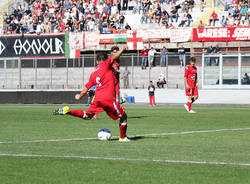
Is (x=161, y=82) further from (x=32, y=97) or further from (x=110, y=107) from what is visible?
(x=110, y=107)

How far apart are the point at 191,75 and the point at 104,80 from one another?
12205 mm

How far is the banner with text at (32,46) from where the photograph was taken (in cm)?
4478

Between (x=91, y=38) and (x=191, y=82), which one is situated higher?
(x=91, y=38)

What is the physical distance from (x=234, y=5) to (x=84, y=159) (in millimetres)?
33473

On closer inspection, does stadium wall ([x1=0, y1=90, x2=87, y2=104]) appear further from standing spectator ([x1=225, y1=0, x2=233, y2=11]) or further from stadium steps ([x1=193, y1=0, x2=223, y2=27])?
standing spectator ([x1=225, y1=0, x2=233, y2=11])

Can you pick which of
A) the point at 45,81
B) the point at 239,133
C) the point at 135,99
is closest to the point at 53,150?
the point at 239,133

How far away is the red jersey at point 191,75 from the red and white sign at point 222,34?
15186 millimetres

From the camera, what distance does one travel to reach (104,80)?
11.4 m

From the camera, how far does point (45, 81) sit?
40.0 meters

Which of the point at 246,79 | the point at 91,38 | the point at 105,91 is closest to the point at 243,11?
the point at 246,79

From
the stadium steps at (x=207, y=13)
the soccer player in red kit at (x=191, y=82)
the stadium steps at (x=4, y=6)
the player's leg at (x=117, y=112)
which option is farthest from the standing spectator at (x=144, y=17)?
the player's leg at (x=117, y=112)

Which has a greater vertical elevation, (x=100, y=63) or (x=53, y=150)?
(x=100, y=63)

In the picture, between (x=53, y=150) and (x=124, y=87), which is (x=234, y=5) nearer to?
(x=124, y=87)

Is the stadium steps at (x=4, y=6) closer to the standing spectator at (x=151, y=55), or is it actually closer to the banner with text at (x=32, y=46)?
the banner with text at (x=32, y=46)
